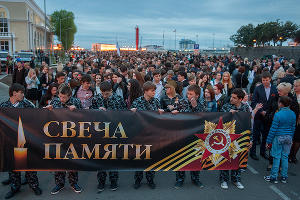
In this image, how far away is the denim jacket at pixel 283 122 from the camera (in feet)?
16.6

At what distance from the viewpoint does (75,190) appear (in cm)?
481

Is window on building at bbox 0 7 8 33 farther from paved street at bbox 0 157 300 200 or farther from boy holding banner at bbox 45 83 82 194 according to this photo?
boy holding banner at bbox 45 83 82 194

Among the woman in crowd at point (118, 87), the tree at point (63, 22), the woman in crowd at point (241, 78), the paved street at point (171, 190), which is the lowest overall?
the paved street at point (171, 190)

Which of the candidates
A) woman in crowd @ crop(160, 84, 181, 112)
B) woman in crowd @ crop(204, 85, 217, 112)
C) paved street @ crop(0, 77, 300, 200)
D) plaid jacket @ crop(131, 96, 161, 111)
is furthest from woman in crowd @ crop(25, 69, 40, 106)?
woman in crowd @ crop(204, 85, 217, 112)

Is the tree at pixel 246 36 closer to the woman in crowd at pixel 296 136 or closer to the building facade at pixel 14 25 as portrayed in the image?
the building facade at pixel 14 25

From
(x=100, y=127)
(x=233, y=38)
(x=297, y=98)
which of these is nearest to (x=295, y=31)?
(x=233, y=38)

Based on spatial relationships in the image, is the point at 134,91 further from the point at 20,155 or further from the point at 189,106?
the point at 20,155

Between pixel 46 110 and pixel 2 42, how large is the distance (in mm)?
64906

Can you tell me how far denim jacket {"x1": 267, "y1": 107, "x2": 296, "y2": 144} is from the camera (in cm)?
505

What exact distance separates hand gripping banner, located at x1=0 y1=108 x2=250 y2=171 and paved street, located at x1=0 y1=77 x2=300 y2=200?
41cm

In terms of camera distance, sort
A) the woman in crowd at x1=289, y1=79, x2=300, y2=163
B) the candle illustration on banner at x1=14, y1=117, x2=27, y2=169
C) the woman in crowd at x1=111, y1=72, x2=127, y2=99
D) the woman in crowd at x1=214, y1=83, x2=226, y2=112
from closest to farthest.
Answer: the candle illustration on banner at x1=14, y1=117, x2=27, y2=169 < the woman in crowd at x1=289, y1=79, x2=300, y2=163 < the woman in crowd at x1=214, y1=83, x2=226, y2=112 < the woman in crowd at x1=111, y1=72, x2=127, y2=99

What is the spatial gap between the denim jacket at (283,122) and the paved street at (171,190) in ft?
3.21

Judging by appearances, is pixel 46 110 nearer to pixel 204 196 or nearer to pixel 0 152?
pixel 0 152

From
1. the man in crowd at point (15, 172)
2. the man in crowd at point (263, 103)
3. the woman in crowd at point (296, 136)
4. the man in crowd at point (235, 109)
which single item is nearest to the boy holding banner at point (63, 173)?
the man in crowd at point (15, 172)
